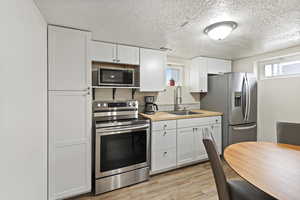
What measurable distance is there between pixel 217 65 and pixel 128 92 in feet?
7.11

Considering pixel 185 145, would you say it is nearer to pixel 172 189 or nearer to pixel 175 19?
pixel 172 189

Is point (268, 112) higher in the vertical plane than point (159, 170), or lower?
higher

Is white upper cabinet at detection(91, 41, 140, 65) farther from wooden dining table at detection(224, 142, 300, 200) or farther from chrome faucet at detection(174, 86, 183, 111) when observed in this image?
wooden dining table at detection(224, 142, 300, 200)

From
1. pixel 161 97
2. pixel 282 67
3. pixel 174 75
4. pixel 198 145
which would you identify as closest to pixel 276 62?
pixel 282 67

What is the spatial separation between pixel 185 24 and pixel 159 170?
7.11 ft

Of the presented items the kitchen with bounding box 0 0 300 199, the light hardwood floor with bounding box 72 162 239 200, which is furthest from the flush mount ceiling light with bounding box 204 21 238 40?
the light hardwood floor with bounding box 72 162 239 200

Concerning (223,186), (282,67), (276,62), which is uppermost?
(276,62)

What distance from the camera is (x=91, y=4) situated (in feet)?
4.28

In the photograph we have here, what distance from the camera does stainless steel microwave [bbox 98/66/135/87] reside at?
207 cm

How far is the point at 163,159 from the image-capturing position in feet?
7.61
